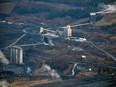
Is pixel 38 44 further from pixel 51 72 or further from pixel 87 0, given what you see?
pixel 87 0

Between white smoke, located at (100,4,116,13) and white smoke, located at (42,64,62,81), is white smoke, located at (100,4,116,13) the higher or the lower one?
the higher one

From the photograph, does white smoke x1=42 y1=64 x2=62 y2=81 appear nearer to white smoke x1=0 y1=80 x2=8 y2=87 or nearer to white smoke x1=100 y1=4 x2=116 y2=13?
white smoke x1=0 y1=80 x2=8 y2=87

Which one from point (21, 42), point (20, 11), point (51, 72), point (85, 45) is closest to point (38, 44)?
point (21, 42)

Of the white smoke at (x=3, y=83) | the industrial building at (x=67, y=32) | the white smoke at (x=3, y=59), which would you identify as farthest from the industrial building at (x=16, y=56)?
the industrial building at (x=67, y=32)

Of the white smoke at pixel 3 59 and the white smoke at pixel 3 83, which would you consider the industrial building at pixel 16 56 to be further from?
the white smoke at pixel 3 83

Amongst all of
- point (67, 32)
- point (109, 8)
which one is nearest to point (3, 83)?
point (67, 32)

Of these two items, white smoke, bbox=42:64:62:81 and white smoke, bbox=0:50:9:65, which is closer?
white smoke, bbox=42:64:62:81

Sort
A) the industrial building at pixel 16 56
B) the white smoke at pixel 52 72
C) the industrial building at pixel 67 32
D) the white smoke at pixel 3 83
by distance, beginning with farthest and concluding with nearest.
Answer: the industrial building at pixel 67 32
the industrial building at pixel 16 56
the white smoke at pixel 52 72
the white smoke at pixel 3 83

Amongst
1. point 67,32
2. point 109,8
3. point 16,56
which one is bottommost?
point 16,56

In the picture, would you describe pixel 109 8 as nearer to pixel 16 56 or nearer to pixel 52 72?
pixel 16 56

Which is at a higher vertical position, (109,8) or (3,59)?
(109,8)

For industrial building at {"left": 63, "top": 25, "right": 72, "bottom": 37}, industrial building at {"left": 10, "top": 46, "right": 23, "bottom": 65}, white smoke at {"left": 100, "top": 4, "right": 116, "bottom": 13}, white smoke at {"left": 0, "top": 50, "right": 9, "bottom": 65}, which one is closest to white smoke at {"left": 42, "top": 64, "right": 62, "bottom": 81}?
industrial building at {"left": 10, "top": 46, "right": 23, "bottom": 65}
